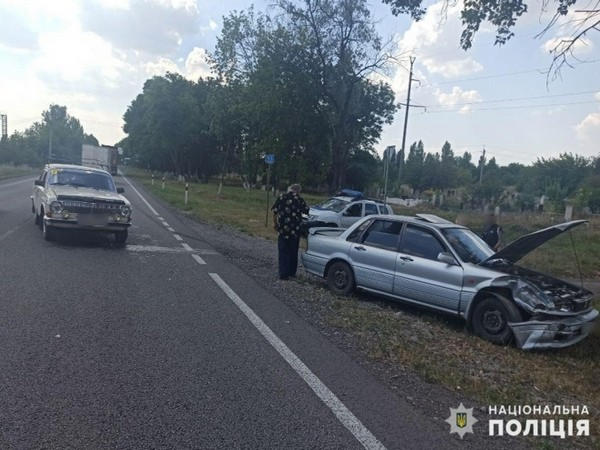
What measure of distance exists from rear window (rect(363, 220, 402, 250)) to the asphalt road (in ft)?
6.29

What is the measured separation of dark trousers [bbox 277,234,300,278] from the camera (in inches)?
391

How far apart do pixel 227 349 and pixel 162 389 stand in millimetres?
1219

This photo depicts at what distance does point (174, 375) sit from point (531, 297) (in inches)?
171

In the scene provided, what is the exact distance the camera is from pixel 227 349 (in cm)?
559

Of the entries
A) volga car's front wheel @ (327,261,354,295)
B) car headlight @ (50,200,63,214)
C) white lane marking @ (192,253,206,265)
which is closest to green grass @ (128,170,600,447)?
volga car's front wheel @ (327,261,354,295)

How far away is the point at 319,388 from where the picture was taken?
4.71 metres

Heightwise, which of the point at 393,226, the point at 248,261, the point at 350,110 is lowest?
the point at 248,261

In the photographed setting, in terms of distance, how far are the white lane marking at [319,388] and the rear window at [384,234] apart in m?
2.43

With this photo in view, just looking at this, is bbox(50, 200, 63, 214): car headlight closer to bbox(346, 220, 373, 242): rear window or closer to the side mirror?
bbox(346, 220, 373, 242): rear window

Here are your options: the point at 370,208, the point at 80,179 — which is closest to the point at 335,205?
the point at 370,208

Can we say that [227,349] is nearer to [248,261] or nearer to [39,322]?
[39,322]

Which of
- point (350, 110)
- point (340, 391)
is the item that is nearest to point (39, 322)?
point (340, 391)

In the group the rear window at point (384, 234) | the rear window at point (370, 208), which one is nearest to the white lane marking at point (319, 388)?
the rear window at point (384, 234)

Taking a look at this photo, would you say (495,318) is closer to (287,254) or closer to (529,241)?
(529,241)
